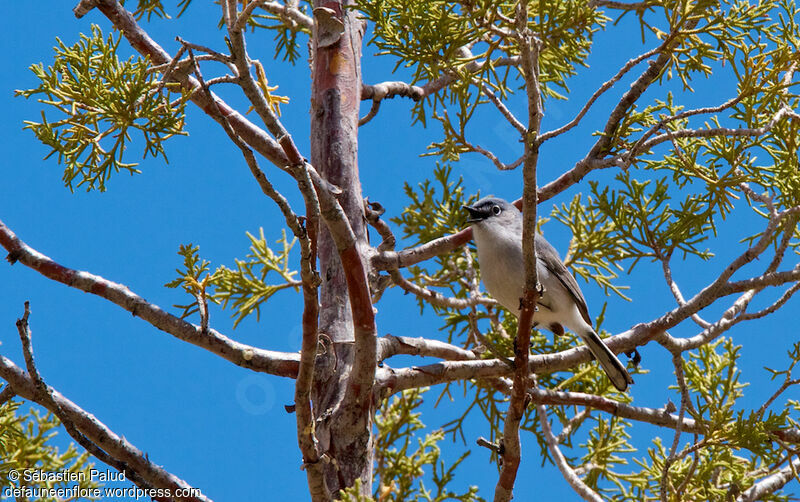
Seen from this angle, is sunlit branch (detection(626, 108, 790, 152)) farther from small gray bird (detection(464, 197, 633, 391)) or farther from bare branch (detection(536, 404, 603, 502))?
bare branch (detection(536, 404, 603, 502))

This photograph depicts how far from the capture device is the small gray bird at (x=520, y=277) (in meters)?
4.79

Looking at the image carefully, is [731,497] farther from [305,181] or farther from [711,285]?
[305,181]

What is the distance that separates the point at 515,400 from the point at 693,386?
97.1 inches

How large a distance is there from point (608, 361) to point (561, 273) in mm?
679

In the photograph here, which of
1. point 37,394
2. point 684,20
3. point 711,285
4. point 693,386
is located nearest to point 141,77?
point 37,394

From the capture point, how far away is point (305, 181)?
276 cm

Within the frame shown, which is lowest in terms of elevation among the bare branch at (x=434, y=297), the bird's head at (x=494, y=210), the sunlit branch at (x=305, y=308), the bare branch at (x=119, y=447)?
the bare branch at (x=119, y=447)

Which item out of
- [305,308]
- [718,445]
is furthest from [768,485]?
[305,308]

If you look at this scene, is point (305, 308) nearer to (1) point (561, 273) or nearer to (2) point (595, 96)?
(2) point (595, 96)

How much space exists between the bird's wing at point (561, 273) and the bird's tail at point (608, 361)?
235mm

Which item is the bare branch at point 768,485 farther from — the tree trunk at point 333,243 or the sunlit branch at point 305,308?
the sunlit branch at point 305,308

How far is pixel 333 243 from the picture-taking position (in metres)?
4.53

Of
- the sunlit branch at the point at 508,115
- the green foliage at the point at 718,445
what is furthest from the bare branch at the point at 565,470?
the sunlit branch at the point at 508,115

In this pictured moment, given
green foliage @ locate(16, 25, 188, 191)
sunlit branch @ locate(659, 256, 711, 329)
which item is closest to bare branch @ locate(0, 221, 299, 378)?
green foliage @ locate(16, 25, 188, 191)
